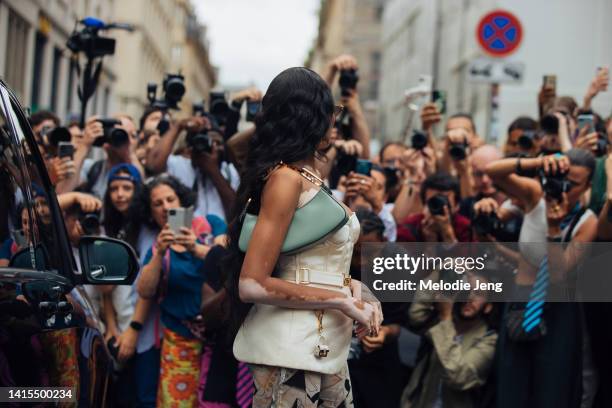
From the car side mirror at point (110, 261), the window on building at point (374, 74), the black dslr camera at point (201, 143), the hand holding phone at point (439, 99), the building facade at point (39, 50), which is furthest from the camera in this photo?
the window on building at point (374, 74)

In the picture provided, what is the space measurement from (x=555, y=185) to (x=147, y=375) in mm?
2652

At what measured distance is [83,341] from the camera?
3.47m

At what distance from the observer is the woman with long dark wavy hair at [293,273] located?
12.1 feet

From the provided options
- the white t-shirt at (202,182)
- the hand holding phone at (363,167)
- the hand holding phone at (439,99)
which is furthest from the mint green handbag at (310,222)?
the hand holding phone at (439,99)

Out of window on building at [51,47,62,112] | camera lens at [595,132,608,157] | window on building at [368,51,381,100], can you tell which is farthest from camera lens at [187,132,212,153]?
window on building at [368,51,381,100]

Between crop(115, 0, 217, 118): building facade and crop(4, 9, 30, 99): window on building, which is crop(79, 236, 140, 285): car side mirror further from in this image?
crop(115, 0, 217, 118): building facade

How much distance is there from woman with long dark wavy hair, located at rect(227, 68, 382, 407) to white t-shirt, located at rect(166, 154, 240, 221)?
9.74 feet

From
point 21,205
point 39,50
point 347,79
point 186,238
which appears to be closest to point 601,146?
point 347,79

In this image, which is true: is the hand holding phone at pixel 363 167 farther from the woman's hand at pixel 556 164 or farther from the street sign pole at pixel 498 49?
the street sign pole at pixel 498 49

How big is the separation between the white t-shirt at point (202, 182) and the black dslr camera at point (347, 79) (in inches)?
35.8

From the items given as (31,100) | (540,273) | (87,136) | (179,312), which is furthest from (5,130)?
(31,100)

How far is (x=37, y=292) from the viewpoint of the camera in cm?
318

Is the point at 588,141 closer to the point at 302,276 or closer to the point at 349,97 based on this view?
the point at 349,97

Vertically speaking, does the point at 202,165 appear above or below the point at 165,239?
above
